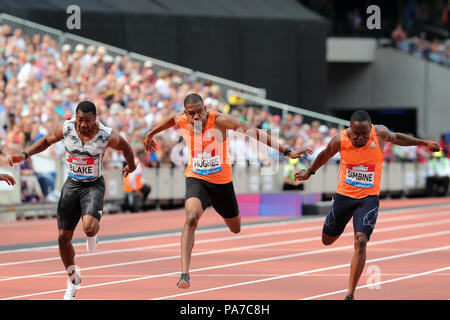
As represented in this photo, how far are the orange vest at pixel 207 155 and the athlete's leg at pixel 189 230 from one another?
39 centimetres

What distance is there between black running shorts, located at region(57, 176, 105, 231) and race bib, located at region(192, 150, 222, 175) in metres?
1.32

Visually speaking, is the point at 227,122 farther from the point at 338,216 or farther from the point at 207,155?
the point at 338,216

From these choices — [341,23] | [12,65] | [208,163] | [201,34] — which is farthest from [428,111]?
[208,163]

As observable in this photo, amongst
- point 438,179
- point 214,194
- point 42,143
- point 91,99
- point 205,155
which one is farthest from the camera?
point 438,179

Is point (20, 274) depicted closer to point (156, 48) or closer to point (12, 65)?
point (12, 65)

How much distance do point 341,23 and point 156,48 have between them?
15.0 m

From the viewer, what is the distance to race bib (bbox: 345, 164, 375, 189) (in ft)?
37.7

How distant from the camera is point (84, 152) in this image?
11.7m

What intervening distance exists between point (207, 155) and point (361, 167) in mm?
1980

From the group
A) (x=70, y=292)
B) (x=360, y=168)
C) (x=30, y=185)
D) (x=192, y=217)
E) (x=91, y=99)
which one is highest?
(x=91, y=99)

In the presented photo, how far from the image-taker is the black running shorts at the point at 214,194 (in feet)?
41.2


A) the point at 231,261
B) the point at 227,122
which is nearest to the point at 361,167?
the point at 227,122

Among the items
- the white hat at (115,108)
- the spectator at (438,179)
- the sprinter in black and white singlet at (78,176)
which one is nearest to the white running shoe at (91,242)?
the sprinter in black and white singlet at (78,176)

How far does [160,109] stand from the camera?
27.1 metres
